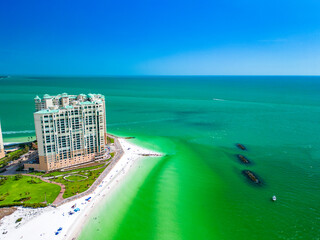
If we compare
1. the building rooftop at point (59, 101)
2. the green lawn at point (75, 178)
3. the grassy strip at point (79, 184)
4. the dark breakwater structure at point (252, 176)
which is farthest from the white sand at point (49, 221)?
the dark breakwater structure at point (252, 176)

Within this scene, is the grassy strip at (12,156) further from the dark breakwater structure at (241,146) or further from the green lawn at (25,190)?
the dark breakwater structure at (241,146)

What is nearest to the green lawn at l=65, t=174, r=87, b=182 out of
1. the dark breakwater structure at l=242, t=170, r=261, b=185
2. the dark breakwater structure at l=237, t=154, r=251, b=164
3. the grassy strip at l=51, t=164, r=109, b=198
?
the grassy strip at l=51, t=164, r=109, b=198

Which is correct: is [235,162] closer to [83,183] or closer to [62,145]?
[83,183]

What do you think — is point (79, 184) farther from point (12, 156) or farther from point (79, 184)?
point (12, 156)

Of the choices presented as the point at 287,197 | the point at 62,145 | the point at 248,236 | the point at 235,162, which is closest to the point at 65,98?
the point at 62,145

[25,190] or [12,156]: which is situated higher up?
[12,156]

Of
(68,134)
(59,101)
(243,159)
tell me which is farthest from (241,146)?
(59,101)

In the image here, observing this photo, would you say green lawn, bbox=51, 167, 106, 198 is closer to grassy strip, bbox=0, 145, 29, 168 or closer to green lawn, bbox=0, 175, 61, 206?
green lawn, bbox=0, 175, 61, 206
